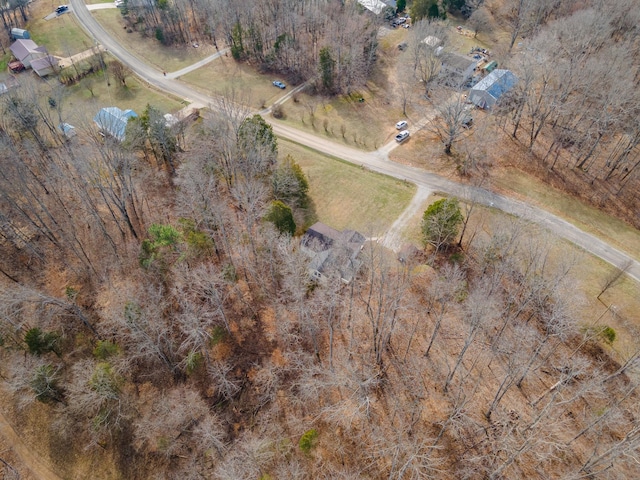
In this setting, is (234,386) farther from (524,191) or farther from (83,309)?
(524,191)

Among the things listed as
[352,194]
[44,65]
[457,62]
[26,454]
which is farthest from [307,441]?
[44,65]

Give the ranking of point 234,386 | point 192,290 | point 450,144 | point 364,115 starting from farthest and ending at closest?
1. point 364,115
2. point 450,144
3. point 192,290
4. point 234,386

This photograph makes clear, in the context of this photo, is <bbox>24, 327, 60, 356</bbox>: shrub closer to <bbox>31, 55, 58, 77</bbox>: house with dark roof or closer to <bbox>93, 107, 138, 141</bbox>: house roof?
<bbox>93, 107, 138, 141</bbox>: house roof

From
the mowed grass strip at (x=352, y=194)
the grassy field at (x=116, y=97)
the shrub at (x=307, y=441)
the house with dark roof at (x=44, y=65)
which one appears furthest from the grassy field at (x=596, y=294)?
the house with dark roof at (x=44, y=65)

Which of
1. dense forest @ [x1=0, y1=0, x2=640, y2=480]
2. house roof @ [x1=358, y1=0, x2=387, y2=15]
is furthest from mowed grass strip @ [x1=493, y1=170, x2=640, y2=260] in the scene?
house roof @ [x1=358, y1=0, x2=387, y2=15]

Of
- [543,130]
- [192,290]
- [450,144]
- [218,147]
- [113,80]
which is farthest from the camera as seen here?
[113,80]

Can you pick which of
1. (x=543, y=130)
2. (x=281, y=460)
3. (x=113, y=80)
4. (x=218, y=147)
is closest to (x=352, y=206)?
(x=218, y=147)
